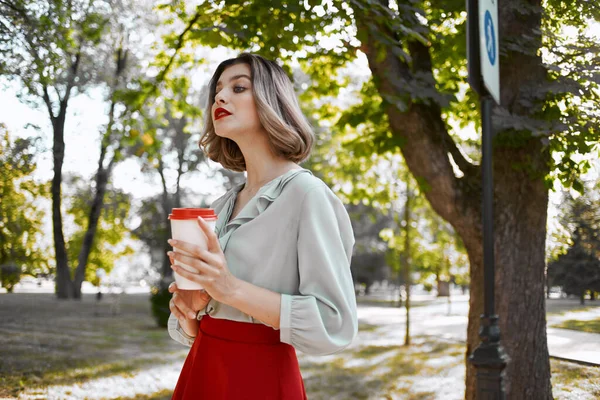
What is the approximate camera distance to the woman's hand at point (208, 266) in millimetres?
1383

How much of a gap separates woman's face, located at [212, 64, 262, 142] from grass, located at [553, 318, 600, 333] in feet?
10.3

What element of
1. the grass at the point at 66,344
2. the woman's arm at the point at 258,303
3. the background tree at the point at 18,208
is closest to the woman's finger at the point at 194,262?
the woman's arm at the point at 258,303

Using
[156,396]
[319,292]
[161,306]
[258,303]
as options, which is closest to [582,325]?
[319,292]

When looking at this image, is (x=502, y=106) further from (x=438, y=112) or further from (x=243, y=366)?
(x=243, y=366)

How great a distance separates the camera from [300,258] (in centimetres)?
154

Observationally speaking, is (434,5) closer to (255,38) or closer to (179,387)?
(255,38)

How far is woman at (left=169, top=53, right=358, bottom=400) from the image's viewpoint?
149cm

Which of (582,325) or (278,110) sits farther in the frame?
(582,325)

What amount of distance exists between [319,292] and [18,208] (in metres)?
4.81

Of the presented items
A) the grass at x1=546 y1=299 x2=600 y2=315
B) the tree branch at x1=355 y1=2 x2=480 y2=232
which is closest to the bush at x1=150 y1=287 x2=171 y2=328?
the tree branch at x1=355 y1=2 x2=480 y2=232

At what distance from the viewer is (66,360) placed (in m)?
8.18

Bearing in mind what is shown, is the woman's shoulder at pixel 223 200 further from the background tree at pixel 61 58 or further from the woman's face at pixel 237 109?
the background tree at pixel 61 58

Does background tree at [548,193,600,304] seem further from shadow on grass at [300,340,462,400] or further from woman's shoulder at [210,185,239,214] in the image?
shadow on grass at [300,340,462,400]

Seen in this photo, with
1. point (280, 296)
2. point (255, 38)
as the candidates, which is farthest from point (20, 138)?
point (280, 296)
